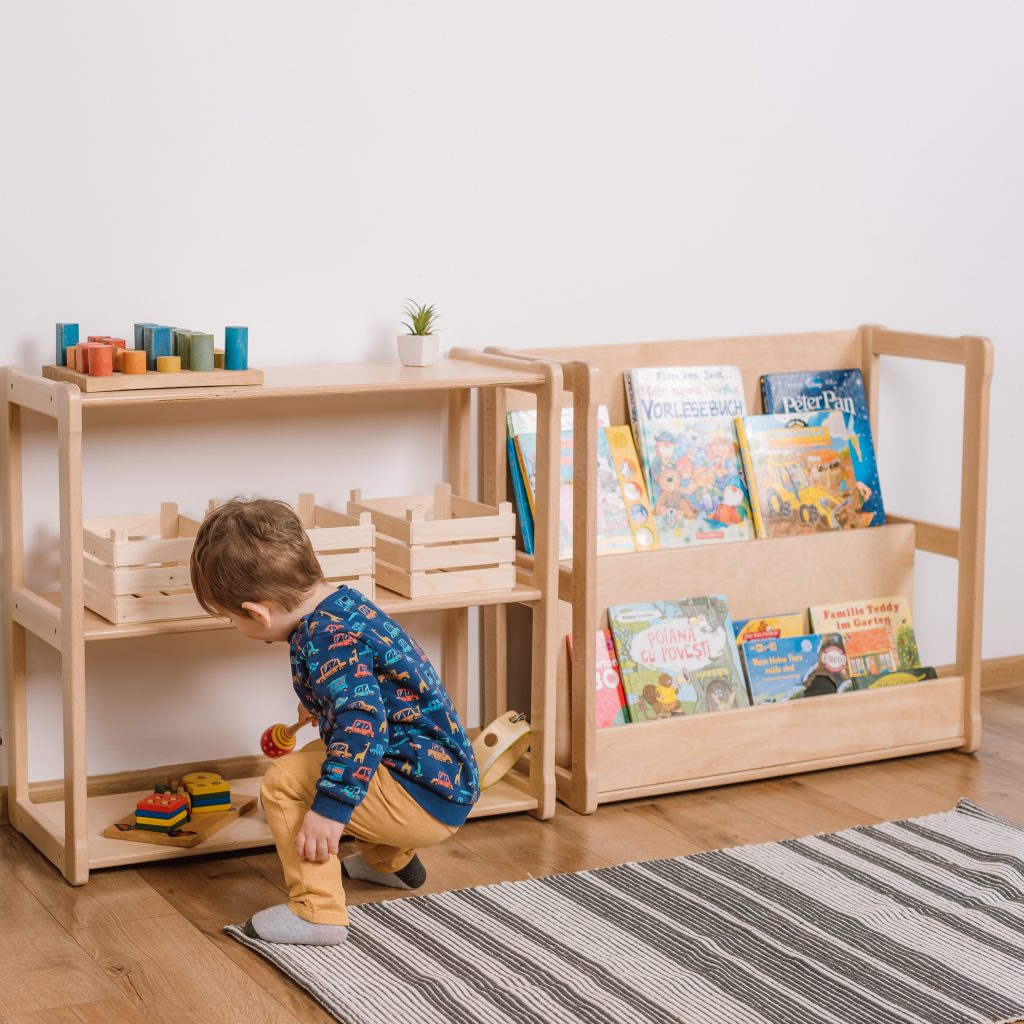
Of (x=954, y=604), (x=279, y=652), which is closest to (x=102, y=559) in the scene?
(x=279, y=652)

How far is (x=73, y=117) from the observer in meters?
2.27

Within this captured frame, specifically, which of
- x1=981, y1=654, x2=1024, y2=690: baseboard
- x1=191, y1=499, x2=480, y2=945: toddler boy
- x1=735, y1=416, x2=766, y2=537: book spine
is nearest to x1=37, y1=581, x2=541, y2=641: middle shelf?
x1=191, y1=499, x2=480, y2=945: toddler boy

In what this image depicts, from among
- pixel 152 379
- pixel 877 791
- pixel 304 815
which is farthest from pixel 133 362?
pixel 877 791

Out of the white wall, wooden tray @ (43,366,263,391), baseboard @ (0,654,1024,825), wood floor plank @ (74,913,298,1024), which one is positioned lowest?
wood floor plank @ (74,913,298,1024)

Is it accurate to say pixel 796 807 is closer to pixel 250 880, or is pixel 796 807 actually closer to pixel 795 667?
pixel 795 667

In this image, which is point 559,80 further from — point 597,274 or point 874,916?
point 874,916

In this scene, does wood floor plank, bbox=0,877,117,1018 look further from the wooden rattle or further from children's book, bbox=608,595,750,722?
children's book, bbox=608,595,750,722

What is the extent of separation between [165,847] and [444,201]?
3.69 feet

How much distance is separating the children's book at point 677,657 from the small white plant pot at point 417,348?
54 centimetres

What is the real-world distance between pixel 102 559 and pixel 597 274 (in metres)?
1.03

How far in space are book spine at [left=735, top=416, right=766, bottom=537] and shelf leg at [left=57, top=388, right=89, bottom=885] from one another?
1238 mm

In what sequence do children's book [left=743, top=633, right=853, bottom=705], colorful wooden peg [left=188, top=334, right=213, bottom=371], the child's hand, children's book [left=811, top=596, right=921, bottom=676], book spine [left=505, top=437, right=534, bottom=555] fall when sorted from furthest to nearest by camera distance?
children's book [left=811, top=596, right=921, bottom=676] → children's book [left=743, top=633, right=853, bottom=705] → book spine [left=505, top=437, right=534, bottom=555] → colorful wooden peg [left=188, top=334, right=213, bottom=371] → the child's hand

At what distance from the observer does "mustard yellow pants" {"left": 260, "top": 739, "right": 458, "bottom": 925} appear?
6.44ft

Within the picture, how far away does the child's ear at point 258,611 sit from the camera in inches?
78.2
